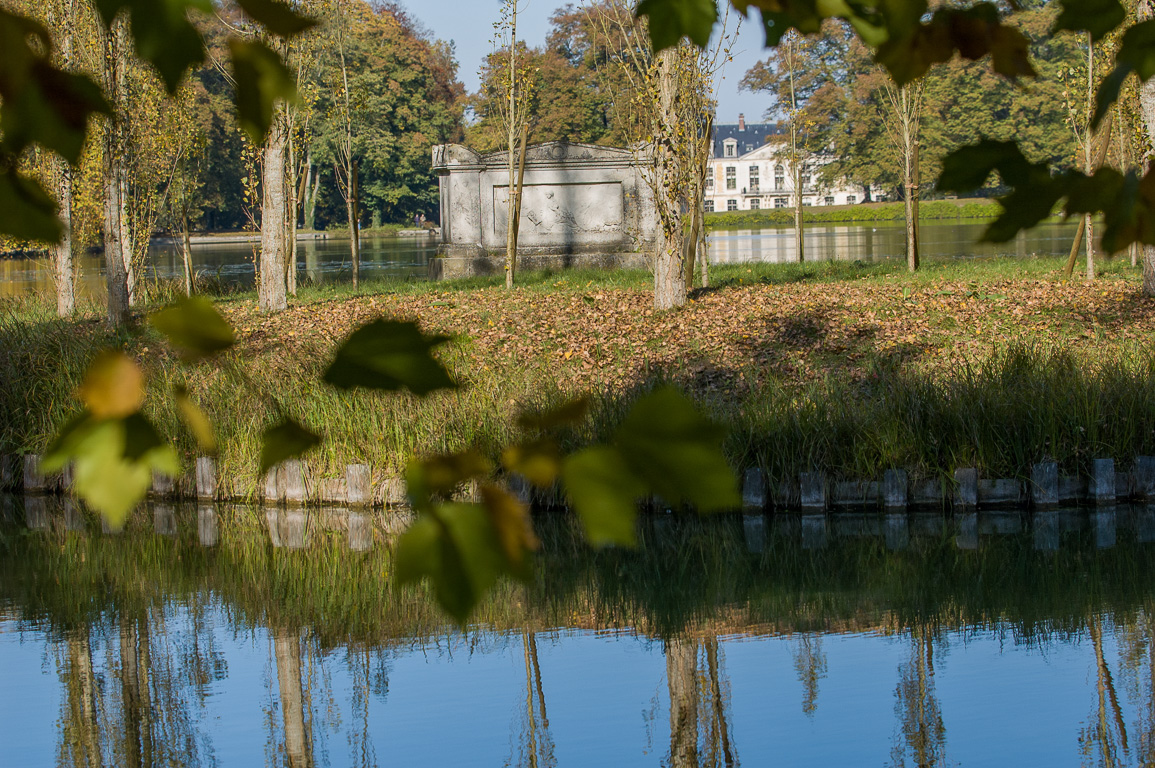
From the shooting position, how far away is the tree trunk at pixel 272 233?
42.9ft

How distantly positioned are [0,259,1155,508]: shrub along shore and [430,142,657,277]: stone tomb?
6.55m

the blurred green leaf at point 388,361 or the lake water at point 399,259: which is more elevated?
the lake water at point 399,259

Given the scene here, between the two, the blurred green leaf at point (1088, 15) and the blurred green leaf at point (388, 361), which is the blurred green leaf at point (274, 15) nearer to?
the blurred green leaf at point (388, 361)

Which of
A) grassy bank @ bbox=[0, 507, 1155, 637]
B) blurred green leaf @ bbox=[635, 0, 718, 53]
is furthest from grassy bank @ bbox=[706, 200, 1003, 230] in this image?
blurred green leaf @ bbox=[635, 0, 718, 53]

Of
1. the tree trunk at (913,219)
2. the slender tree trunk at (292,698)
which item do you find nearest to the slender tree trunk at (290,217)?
the tree trunk at (913,219)

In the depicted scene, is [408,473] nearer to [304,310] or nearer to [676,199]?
[676,199]

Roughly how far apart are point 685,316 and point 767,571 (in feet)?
19.1

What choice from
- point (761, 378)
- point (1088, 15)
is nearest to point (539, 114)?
point (761, 378)

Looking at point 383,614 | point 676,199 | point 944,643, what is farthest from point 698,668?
point 676,199

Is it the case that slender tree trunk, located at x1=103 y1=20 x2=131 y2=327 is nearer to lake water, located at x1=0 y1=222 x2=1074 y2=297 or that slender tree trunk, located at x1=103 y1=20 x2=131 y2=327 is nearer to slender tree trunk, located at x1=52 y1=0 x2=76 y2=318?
slender tree trunk, located at x1=52 y1=0 x2=76 y2=318

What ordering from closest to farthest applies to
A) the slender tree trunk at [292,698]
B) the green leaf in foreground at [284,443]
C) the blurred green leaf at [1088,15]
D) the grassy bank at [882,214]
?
1. the green leaf in foreground at [284,443]
2. the blurred green leaf at [1088,15]
3. the slender tree trunk at [292,698]
4. the grassy bank at [882,214]

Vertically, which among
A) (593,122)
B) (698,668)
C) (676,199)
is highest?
(593,122)

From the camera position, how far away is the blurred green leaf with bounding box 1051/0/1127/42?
3.32 feet

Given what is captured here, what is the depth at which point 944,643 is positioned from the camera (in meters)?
4.71
